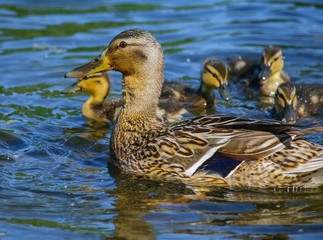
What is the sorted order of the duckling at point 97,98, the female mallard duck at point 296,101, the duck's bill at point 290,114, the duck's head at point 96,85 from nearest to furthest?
the duck's bill at point 290,114 → the female mallard duck at point 296,101 → the duckling at point 97,98 → the duck's head at point 96,85

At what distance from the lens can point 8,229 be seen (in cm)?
565

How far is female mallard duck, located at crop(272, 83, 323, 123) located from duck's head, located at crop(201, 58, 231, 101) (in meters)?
0.53

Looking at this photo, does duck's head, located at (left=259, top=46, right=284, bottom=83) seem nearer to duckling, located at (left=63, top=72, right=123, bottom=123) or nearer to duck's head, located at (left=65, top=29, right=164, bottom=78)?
duckling, located at (left=63, top=72, right=123, bottom=123)

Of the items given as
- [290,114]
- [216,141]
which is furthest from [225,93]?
[216,141]

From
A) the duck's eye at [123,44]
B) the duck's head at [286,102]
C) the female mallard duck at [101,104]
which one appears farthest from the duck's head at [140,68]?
the duck's head at [286,102]

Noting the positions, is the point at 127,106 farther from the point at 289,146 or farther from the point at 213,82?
the point at 213,82

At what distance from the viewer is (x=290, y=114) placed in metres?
8.17

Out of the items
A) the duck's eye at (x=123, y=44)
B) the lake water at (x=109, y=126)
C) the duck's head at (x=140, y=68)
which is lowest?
the lake water at (x=109, y=126)

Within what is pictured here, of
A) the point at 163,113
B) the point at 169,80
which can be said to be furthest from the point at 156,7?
the point at 163,113

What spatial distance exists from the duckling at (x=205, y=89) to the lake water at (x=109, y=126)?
19cm

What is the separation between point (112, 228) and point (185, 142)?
104cm

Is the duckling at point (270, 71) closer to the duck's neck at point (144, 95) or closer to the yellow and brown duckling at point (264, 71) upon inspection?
the yellow and brown duckling at point (264, 71)

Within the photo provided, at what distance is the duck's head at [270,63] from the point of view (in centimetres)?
915

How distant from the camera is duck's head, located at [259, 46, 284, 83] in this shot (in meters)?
9.15
